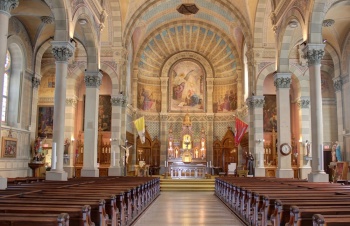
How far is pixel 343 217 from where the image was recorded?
15.7 feet

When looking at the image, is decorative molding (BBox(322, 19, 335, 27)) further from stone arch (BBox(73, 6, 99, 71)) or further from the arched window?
the arched window

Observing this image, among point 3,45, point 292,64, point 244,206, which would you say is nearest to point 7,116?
point 3,45

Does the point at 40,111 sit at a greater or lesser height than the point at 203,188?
greater

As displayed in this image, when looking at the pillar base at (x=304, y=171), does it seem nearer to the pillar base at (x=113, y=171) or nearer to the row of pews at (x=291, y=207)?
the row of pews at (x=291, y=207)

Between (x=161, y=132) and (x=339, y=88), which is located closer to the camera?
(x=339, y=88)

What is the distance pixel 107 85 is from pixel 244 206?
19662 millimetres

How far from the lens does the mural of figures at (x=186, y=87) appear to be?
3591cm

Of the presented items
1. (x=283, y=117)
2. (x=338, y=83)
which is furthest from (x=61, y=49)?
(x=338, y=83)

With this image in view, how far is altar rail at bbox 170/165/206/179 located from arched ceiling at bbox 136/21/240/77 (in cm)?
1001

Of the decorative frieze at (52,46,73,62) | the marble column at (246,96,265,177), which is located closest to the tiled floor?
the decorative frieze at (52,46,73,62)

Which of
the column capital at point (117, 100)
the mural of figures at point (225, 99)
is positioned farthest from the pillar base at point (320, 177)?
the mural of figures at point (225, 99)

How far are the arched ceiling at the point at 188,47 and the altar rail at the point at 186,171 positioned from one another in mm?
10013

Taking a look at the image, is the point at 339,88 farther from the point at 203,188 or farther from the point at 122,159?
the point at 122,159

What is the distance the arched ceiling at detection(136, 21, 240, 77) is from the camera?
3356cm
